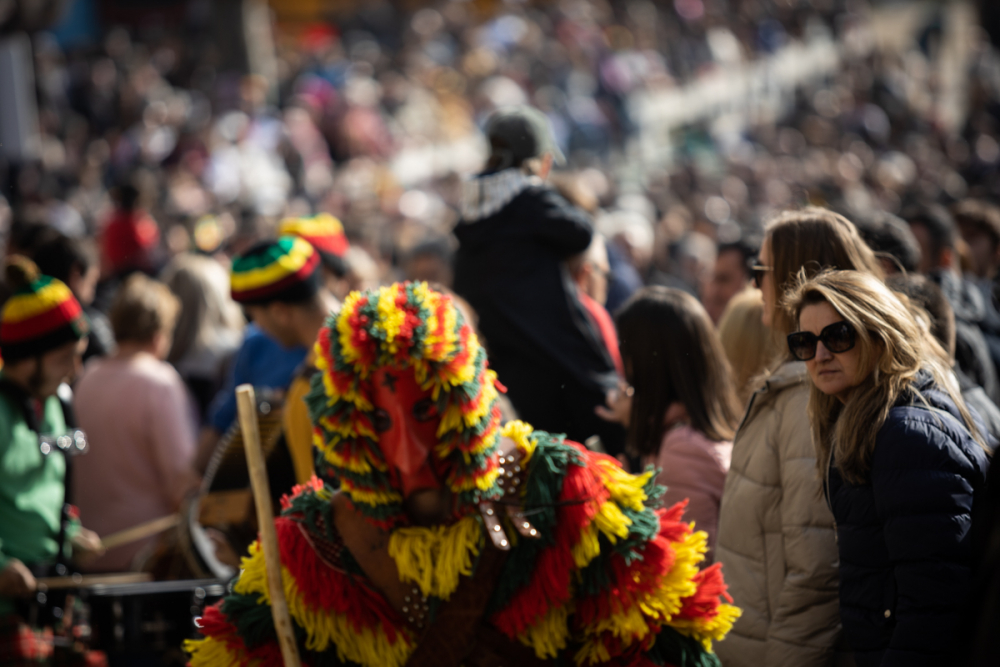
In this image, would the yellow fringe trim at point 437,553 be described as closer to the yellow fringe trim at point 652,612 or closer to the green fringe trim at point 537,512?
the green fringe trim at point 537,512

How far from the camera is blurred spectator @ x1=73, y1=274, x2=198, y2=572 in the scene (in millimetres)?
4809

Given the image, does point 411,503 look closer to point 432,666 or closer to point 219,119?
point 432,666

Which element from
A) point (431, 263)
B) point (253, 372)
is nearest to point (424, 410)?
point (253, 372)

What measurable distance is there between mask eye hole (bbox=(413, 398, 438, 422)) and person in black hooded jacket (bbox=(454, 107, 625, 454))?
1.97 metres

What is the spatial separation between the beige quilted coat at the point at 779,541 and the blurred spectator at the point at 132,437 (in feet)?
8.79

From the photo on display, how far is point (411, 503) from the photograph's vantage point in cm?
237

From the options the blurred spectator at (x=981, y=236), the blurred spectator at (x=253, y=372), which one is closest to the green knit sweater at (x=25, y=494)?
the blurred spectator at (x=253, y=372)

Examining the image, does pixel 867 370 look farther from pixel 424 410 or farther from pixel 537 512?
pixel 424 410

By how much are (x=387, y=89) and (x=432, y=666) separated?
Answer: 16.7 m

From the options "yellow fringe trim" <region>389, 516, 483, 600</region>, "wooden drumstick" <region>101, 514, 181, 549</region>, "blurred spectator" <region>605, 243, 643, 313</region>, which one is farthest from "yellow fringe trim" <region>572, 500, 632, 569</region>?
"blurred spectator" <region>605, 243, 643, 313</region>

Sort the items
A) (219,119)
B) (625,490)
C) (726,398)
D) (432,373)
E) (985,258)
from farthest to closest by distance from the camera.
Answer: (219,119) < (985,258) < (726,398) < (625,490) < (432,373)

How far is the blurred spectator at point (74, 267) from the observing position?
5395 mm

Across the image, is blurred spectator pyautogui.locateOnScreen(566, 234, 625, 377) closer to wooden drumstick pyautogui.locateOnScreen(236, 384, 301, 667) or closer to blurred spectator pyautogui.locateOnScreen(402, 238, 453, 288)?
blurred spectator pyautogui.locateOnScreen(402, 238, 453, 288)

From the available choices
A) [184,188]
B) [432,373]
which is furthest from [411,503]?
[184,188]
